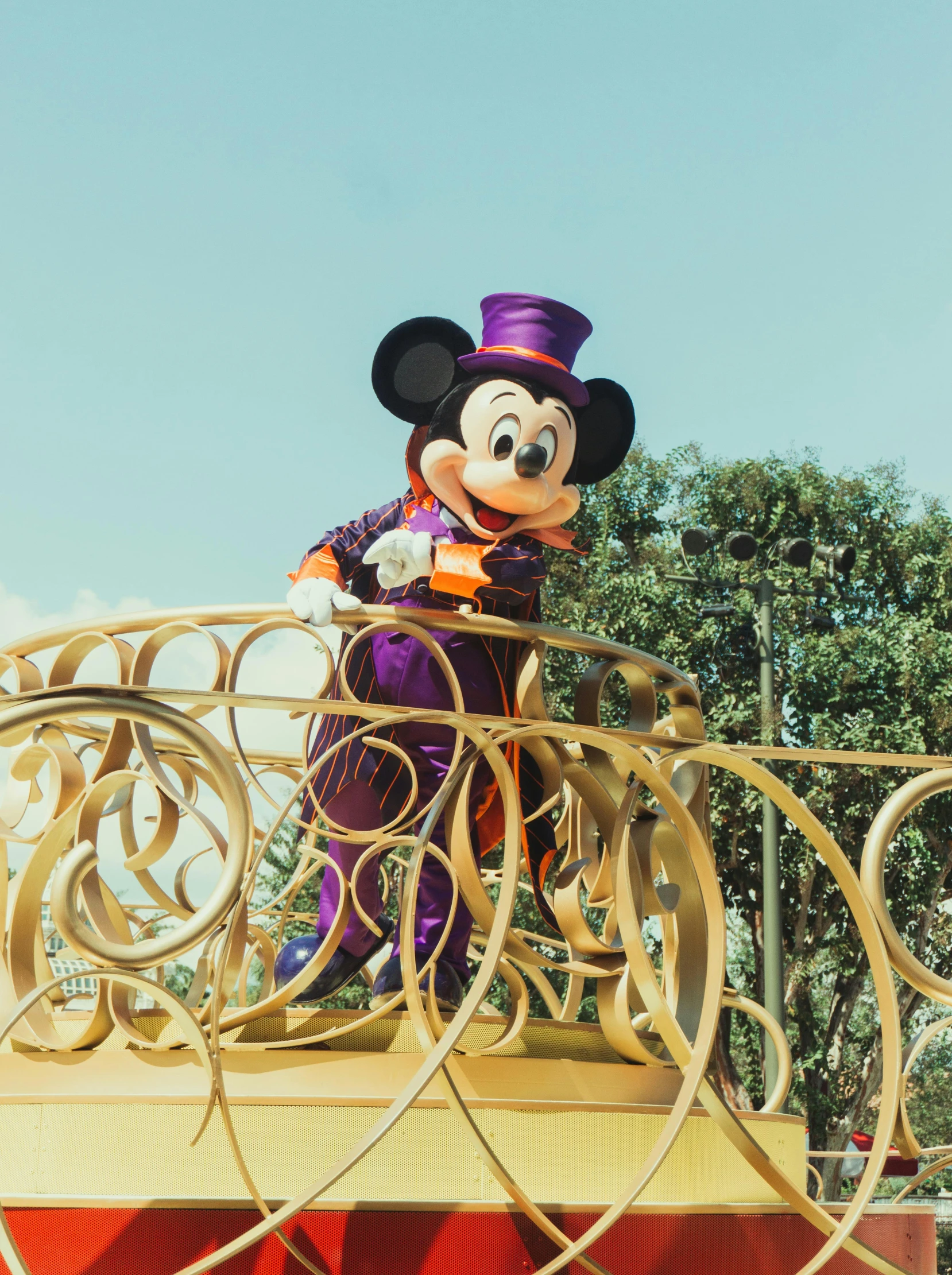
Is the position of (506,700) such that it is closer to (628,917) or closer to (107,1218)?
(628,917)

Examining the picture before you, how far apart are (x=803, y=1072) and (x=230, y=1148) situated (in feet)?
29.7

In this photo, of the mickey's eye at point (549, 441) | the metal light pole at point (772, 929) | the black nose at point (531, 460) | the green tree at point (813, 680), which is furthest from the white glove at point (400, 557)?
the green tree at point (813, 680)

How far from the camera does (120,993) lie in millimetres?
2816

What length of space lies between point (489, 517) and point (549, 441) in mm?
275

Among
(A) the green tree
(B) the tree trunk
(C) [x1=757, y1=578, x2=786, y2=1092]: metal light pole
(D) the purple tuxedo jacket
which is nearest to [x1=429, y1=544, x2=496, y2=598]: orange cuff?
(D) the purple tuxedo jacket

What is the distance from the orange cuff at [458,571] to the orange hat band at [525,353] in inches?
24.2

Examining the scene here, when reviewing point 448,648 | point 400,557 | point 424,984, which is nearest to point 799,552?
point 448,648

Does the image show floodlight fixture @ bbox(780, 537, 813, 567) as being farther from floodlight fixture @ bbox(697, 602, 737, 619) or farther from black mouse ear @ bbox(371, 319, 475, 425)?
black mouse ear @ bbox(371, 319, 475, 425)

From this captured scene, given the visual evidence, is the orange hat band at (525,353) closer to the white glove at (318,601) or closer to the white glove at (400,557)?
the white glove at (400,557)

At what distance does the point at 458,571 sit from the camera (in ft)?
11.2

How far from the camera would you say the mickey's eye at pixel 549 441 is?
11.9ft

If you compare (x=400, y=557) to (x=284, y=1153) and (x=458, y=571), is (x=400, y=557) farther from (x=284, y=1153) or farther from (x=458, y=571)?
(x=284, y=1153)

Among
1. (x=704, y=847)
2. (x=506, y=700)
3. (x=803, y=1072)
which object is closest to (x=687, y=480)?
(x=803, y=1072)

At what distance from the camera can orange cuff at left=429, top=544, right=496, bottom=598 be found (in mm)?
3393
